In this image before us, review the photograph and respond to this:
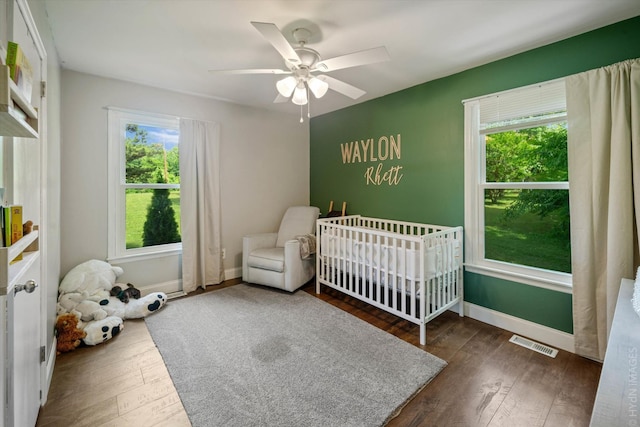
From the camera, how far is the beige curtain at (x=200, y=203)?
126 inches

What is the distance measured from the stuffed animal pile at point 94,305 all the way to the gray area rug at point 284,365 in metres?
0.21

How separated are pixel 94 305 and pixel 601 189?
4.01 meters

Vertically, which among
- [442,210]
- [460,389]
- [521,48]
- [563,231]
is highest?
[521,48]

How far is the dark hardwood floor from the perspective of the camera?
1.48 m

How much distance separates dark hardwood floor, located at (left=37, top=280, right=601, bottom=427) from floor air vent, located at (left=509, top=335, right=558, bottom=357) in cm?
5

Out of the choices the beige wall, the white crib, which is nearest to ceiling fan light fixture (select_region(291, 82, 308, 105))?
the white crib

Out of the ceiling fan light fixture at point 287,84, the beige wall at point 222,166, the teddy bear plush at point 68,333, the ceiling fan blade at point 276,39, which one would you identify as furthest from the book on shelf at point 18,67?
the beige wall at point 222,166

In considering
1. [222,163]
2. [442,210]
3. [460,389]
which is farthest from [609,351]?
[222,163]

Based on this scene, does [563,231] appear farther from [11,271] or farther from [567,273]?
[11,271]

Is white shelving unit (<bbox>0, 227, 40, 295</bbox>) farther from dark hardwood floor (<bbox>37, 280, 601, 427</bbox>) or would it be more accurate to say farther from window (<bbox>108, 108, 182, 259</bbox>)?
window (<bbox>108, 108, 182, 259</bbox>)

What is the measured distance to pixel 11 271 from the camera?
0.80 metres

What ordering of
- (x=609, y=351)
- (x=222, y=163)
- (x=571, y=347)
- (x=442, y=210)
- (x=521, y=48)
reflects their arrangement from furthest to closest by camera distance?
(x=222, y=163) < (x=442, y=210) < (x=521, y=48) < (x=571, y=347) < (x=609, y=351)

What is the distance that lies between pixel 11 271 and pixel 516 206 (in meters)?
3.19

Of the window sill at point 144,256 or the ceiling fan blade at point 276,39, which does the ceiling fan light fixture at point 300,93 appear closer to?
the ceiling fan blade at point 276,39
